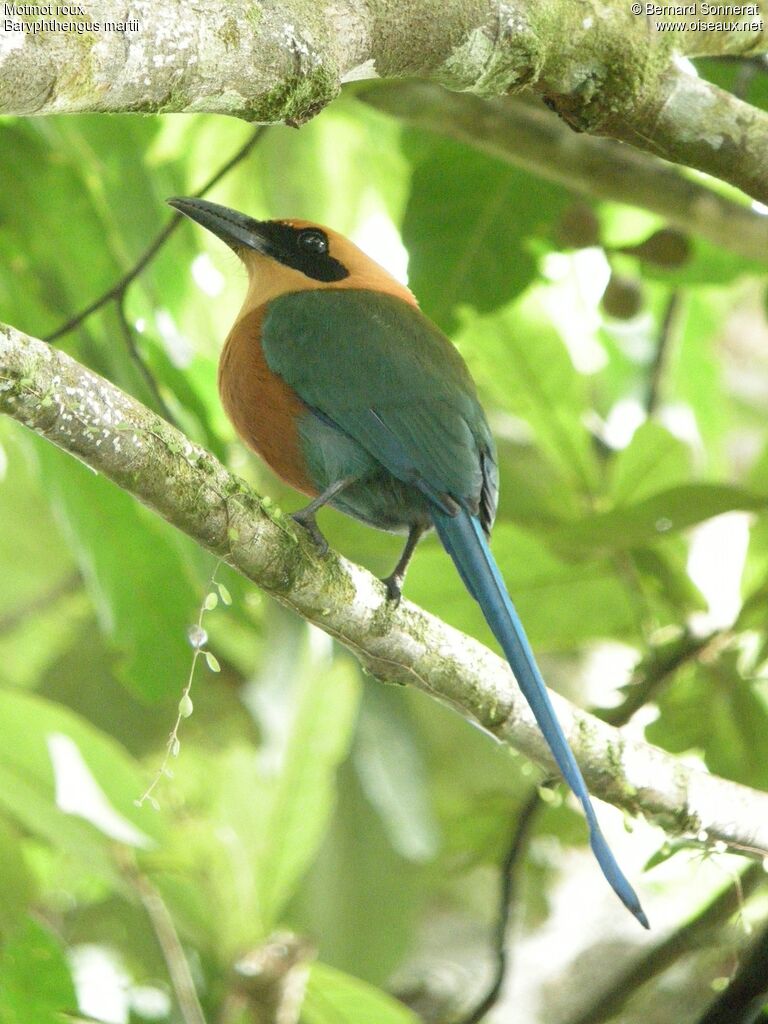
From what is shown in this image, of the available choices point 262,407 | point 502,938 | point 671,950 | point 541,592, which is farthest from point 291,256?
point 671,950

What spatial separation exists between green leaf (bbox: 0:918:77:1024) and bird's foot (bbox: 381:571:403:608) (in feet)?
3.10

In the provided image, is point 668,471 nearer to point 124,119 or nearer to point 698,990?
point 698,990

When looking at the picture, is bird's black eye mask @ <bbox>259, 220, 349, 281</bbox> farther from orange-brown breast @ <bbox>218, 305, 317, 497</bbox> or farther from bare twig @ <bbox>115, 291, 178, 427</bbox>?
bare twig @ <bbox>115, 291, 178, 427</bbox>

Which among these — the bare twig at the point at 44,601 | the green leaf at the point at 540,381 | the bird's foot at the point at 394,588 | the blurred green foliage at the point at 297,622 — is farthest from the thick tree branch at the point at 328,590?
the bare twig at the point at 44,601

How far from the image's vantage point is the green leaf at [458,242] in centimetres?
373

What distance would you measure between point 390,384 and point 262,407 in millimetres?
311

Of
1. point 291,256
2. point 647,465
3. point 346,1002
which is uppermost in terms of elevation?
point 291,256

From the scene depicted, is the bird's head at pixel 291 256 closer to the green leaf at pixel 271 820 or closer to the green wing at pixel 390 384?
the green wing at pixel 390 384

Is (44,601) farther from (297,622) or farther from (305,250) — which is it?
(305,250)

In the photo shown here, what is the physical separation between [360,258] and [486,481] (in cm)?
98

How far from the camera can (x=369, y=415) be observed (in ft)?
9.71

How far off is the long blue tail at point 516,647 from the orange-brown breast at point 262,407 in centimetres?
45

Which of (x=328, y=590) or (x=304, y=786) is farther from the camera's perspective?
(x=304, y=786)

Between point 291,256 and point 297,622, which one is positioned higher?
point 291,256
